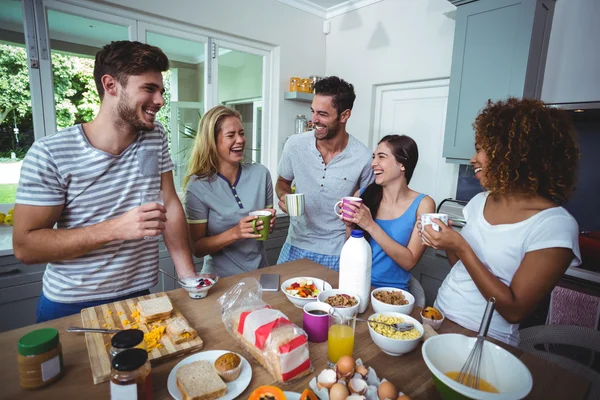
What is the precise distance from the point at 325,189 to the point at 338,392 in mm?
1512

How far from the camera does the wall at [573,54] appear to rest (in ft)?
7.99

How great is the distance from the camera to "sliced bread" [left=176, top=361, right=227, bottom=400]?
814 millimetres

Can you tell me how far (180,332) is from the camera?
1.03 meters

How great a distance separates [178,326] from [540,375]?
1.10m

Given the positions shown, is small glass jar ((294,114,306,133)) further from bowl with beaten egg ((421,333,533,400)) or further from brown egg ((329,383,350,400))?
brown egg ((329,383,350,400))

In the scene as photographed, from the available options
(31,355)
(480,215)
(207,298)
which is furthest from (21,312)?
(480,215)

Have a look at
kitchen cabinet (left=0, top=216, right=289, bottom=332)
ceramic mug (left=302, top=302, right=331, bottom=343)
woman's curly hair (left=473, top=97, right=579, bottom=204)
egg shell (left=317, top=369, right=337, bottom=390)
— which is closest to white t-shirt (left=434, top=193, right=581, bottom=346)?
woman's curly hair (left=473, top=97, right=579, bottom=204)

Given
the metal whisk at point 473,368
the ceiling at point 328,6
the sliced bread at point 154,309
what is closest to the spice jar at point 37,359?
the sliced bread at point 154,309

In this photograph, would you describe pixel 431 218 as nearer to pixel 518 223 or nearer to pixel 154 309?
pixel 518 223

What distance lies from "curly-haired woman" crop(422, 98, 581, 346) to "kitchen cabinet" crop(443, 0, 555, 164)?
1553 mm

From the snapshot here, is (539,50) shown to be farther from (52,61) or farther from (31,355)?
(52,61)

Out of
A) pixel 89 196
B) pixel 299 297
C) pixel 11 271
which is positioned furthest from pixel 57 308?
pixel 11 271

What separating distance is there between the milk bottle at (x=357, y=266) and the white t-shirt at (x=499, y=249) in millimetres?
429

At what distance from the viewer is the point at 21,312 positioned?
238cm
